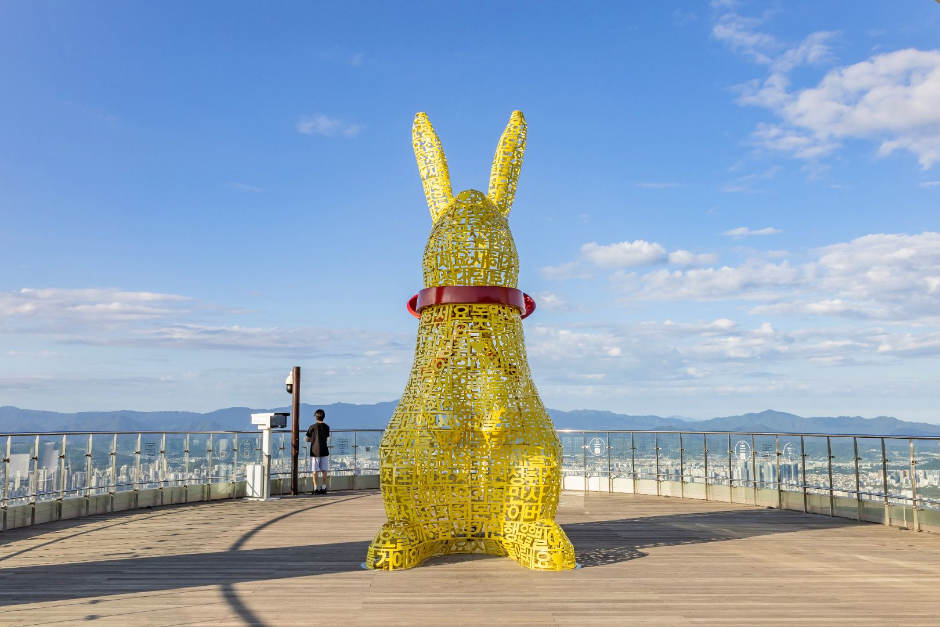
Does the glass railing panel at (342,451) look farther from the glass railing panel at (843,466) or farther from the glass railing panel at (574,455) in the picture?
the glass railing panel at (843,466)

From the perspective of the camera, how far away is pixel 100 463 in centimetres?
967

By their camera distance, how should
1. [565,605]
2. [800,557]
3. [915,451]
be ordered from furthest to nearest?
[915,451], [800,557], [565,605]

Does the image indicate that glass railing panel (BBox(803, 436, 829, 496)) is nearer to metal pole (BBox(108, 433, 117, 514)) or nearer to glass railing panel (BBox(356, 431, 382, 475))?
glass railing panel (BBox(356, 431, 382, 475))

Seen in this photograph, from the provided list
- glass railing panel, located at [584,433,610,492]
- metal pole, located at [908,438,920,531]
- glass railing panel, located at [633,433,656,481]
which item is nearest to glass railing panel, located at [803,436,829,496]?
metal pole, located at [908,438,920,531]

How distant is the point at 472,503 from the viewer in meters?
5.78

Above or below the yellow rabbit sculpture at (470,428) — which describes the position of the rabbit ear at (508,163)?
above

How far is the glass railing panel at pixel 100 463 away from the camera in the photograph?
9.51 meters

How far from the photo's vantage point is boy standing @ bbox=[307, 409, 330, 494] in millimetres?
12133

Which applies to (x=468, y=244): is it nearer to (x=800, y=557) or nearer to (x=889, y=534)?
(x=800, y=557)

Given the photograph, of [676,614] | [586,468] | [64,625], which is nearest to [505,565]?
[676,614]

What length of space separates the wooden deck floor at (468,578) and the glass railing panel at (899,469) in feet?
1.40

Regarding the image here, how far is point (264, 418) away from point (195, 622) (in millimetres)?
7107

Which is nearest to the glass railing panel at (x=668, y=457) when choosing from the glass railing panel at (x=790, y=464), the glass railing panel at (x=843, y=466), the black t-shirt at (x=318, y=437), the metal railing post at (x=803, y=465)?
the glass railing panel at (x=790, y=464)

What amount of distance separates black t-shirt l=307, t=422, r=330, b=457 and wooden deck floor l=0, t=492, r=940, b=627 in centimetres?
337
